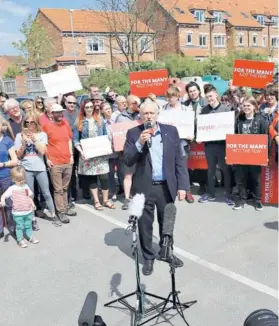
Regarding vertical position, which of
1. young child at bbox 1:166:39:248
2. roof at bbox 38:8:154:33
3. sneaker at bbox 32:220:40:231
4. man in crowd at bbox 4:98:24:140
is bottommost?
sneaker at bbox 32:220:40:231

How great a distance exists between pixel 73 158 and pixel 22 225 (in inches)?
61.9

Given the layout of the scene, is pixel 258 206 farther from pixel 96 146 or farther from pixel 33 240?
pixel 33 240

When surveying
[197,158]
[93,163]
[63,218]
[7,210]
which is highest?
[93,163]

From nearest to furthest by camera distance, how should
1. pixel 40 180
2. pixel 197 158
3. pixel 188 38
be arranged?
1. pixel 40 180
2. pixel 197 158
3. pixel 188 38

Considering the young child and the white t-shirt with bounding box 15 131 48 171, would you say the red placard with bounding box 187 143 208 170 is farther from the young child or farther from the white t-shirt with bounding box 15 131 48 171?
the young child

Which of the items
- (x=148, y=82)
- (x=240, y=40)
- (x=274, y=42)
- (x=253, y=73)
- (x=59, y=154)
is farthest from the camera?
(x=274, y=42)

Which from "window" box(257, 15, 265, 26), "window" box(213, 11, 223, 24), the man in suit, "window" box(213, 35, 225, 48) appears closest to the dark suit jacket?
the man in suit

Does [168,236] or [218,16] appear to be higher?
[218,16]

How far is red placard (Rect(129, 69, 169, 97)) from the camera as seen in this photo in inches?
295

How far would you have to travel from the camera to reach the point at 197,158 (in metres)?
6.69

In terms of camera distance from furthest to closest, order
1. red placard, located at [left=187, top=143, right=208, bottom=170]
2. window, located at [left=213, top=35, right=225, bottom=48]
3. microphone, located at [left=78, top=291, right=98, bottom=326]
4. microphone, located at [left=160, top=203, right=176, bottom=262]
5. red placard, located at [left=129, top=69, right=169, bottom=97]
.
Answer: window, located at [left=213, top=35, right=225, bottom=48] → red placard, located at [left=129, top=69, right=169, bottom=97] → red placard, located at [left=187, top=143, right=208, bottom=170] → microphone, located at [left=160, top=203, right=176, bottom=262] → microphone, located at [left=78, top=291, right=98, bottom=326]

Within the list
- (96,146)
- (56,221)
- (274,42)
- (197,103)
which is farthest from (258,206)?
(274,42)

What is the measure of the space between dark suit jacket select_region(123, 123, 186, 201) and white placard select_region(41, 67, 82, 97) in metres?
3.55

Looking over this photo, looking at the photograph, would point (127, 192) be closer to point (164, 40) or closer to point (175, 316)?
point (175, 316)
